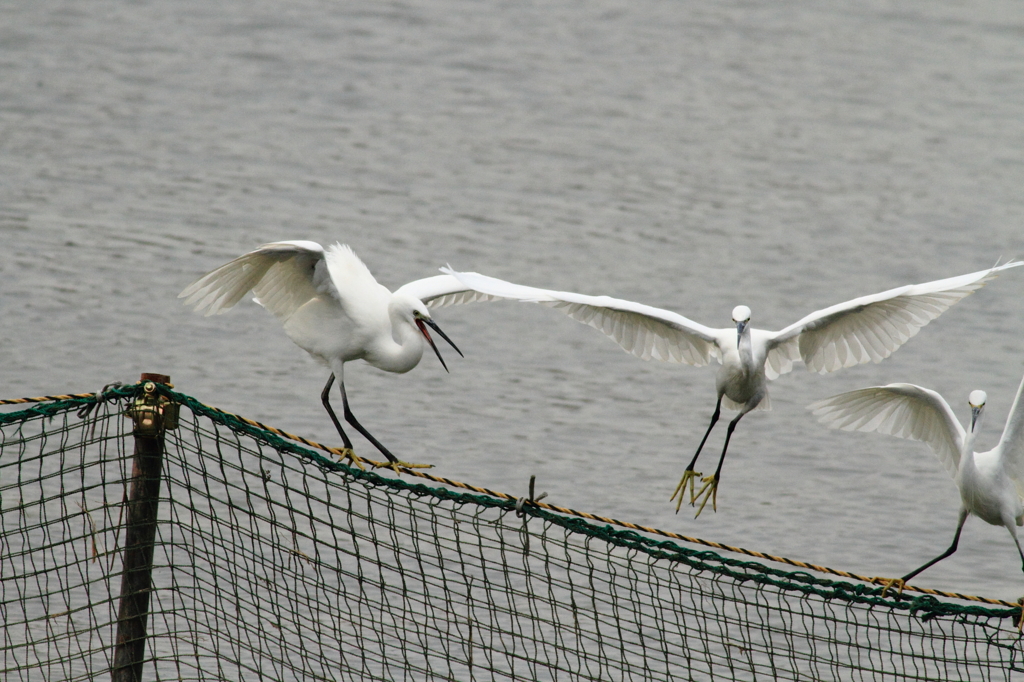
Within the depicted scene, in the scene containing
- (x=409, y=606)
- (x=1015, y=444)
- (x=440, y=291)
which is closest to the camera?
(x=1015, y=444)

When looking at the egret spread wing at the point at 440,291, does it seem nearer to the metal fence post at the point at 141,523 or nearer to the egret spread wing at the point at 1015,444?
the metal fence post at the point at 141,523

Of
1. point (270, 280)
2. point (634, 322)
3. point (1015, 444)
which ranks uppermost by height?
point (270, 280)

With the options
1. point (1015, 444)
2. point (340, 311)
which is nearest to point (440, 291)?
point (340, 311)

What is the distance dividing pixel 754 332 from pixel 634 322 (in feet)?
1.88

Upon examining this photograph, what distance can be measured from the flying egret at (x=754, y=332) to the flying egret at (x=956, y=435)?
0.24 m

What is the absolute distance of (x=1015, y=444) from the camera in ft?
18.5

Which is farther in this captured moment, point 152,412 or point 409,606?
point 409,606

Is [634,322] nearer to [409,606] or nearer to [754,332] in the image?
[754,332]

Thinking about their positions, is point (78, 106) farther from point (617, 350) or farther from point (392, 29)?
point (617, 350)

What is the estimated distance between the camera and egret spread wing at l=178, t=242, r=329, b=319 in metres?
5.39

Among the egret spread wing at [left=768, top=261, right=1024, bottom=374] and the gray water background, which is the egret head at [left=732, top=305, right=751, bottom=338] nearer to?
the egret spread wing at [left=768, top=261, right=1024, bottom=374]

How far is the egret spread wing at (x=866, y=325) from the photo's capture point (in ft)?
18.9

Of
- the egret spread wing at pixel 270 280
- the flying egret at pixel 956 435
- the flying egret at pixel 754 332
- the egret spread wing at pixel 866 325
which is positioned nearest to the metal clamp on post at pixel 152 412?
the egret spread wing at pixel 270 280

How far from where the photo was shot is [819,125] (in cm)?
1491
